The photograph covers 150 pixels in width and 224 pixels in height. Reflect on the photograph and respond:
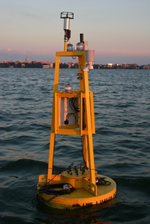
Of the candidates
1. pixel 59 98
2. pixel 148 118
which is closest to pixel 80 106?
pixel 59 98

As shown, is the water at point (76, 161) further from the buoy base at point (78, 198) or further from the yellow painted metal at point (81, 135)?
the yellow painted metal at point (81, 135)

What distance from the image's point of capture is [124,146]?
18.1 m

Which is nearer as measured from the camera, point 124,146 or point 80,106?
point 80,106

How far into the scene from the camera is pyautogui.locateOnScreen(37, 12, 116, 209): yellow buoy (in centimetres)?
965

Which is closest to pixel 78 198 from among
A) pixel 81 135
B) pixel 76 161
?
pixel 81 135

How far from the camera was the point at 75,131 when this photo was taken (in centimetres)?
973

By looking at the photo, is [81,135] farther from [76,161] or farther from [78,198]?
[76,161]

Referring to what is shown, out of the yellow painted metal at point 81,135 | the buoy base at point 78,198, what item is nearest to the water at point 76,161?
the buoy base at point 78,198

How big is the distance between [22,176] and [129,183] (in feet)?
12.3

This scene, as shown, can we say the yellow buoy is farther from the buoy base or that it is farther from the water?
the water

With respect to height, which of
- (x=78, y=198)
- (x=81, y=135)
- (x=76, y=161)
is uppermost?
(x=81, y=135)

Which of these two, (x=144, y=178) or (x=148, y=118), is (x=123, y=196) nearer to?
(x=144, y=178)

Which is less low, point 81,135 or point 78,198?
point 81,135

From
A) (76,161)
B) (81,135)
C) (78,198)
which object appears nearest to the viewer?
(78,198)
